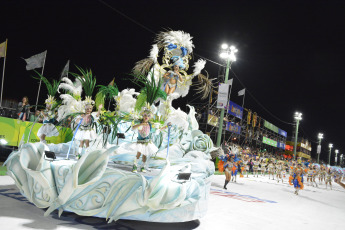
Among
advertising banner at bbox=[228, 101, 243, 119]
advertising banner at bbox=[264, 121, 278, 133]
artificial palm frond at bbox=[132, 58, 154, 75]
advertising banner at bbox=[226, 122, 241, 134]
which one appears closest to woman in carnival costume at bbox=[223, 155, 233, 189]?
artificial palm frond at bbox=[132, 58, 154, 75]

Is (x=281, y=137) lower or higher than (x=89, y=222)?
higher

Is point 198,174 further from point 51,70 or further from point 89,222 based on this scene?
point 51,70

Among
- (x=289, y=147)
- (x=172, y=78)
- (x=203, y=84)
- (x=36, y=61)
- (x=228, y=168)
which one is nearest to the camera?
(x=172, y=78)

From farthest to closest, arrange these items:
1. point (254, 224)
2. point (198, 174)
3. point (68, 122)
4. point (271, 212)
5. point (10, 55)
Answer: point (10, 55) < point (271, 212) < point (68, 122) < point (254, 224) < point (198, 174)

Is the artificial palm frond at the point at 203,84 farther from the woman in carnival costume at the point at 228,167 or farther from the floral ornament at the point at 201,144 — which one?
the woman in carnival costume at the point at 228,167

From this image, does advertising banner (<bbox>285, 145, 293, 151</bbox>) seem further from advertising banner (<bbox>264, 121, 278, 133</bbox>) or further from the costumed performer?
the costumed performer

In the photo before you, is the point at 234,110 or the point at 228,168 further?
the point at 234,110

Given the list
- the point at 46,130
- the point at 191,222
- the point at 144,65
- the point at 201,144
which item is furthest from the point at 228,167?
the point at 46,130

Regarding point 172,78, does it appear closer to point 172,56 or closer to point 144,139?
point 172,56

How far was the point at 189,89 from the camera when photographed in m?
8.73

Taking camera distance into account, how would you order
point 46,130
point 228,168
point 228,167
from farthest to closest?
point 228,167 → point 228,168 → point 46,130

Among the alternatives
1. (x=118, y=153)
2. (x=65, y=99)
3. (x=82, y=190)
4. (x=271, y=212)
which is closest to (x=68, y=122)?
(x=65, y=99)

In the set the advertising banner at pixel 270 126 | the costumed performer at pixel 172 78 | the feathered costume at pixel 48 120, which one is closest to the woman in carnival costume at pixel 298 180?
the costumed performer at pixel 172 78

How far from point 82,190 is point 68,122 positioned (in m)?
2.99
